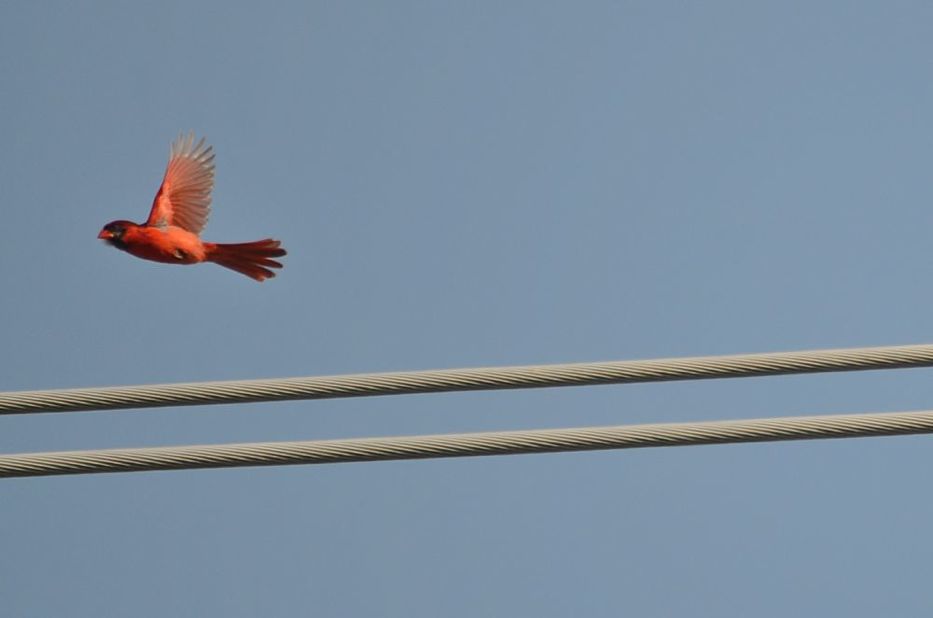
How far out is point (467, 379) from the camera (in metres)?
6.66

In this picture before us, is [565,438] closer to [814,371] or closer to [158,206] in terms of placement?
[814,371]

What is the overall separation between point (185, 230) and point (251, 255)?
0.45 meters

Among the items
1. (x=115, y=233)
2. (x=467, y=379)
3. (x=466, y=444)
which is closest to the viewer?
(x=466, y=444)

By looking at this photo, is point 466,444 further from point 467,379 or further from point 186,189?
point 186,189

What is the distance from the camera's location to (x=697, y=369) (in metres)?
6.60

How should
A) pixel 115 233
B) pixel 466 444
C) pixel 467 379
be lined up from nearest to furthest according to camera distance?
1. pixel 466 444
2. pixel 467 379
3. pixel 115 233

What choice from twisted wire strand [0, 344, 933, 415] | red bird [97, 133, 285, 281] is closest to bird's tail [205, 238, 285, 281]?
red bird [97, 133, 285, 281]

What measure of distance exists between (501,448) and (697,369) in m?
0.75

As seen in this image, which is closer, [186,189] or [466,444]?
[466,444]

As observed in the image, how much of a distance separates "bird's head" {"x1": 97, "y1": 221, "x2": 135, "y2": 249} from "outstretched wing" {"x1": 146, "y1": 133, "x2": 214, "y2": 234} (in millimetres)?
212

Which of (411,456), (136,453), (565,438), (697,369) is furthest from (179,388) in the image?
(697,369)

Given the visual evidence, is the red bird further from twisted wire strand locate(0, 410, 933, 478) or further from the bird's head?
twisted wire strand locate(0, 410, 933, 478)

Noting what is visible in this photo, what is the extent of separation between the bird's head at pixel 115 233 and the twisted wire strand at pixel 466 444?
192 inches

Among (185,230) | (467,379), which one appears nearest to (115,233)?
(185,230)
